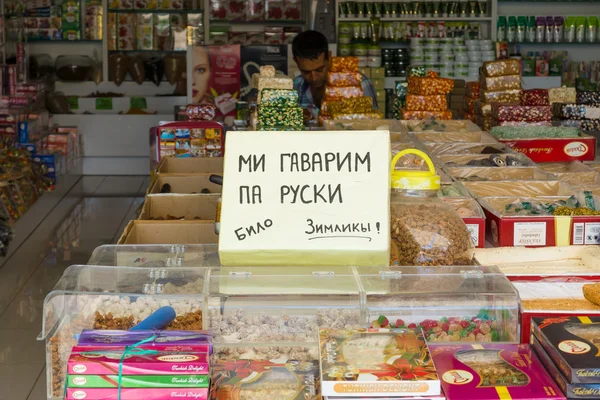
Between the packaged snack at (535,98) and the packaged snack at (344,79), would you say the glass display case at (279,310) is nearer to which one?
the packaged snack at (344,79)

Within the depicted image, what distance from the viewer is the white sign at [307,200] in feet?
6.58

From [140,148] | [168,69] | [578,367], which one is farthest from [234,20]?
[578,367]

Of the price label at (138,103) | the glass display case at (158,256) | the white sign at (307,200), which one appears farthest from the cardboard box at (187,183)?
the price label at (138,103)

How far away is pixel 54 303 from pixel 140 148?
24.7ft

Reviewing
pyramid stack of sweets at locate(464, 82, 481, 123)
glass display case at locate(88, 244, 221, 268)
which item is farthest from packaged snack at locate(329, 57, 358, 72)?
glass display case at locate(88, 244, 221, 268)

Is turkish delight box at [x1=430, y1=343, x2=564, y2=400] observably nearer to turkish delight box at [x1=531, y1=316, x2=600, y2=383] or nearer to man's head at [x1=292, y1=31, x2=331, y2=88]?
turkish delight box at [x1=531, y1=316, x2=600, y2=383]

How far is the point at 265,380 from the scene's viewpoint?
157 centimetres

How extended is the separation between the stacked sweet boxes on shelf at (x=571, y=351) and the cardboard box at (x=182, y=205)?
241 cm

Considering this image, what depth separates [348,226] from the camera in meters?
2.01

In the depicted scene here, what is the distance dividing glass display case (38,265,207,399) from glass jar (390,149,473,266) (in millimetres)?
482

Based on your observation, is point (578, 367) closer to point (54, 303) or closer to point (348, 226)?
point (348, 226)

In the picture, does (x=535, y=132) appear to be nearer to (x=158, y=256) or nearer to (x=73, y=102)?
(x=158, y=256)

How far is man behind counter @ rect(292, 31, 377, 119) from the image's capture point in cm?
610

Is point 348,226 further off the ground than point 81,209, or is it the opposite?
point 348,226
